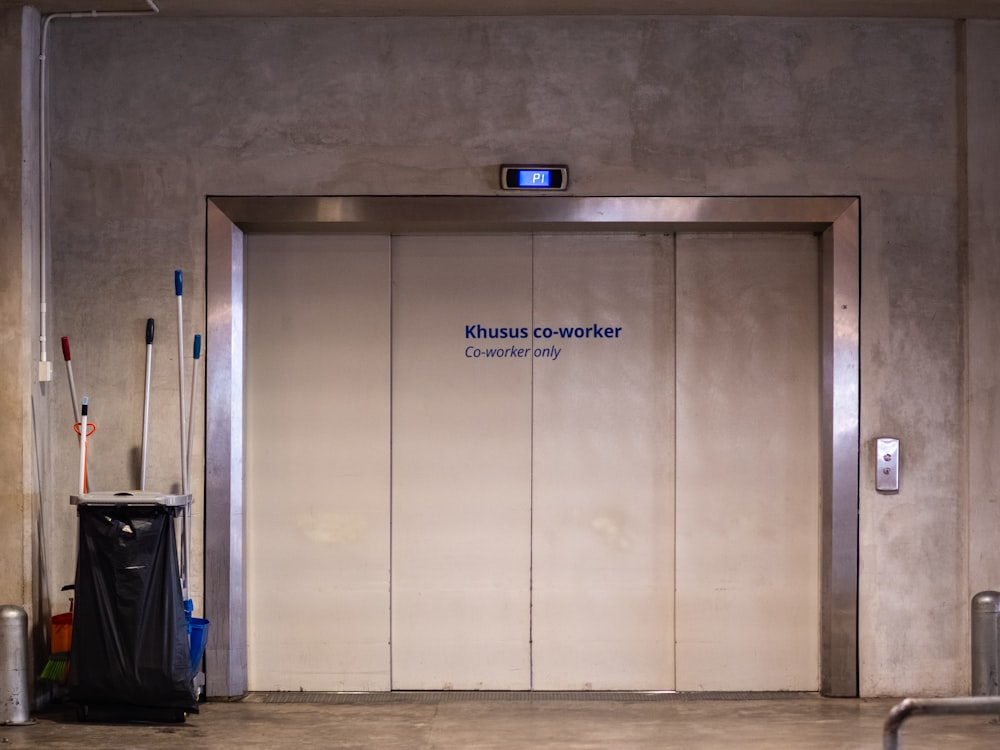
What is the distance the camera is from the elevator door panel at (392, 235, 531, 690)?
229 inches

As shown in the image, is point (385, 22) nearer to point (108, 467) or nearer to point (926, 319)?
point (108, 467)

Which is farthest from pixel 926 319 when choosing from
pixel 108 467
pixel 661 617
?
pixel 108 467

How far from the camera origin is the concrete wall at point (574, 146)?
18.4 feet

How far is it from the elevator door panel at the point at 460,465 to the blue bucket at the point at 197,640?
3.27 feet

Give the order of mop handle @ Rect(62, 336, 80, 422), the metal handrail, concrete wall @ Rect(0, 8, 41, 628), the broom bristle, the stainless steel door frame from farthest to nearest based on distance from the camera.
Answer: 1. the stainless steel door frame
2. mop handle @ Rect(62, 336, 80, 422)
3. concrete wall @ Rect(0, 8, 41, 628)
4. the broom bristle
5. the metal handrail

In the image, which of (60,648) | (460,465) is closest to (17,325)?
(60,648)

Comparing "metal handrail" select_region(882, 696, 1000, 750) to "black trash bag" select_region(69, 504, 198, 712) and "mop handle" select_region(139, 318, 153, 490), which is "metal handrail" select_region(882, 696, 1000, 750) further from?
"mop handle" select_region(139, 318, 153, 490)

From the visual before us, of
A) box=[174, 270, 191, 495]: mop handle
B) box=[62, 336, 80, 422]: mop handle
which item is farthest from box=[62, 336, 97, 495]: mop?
box=[174, 270, 191, 495]: mop handle

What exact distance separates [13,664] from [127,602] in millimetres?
613

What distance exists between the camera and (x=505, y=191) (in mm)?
5613

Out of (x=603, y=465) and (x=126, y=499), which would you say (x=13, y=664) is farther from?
(x=603, y=465)

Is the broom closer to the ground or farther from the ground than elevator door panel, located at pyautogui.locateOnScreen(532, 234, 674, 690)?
closer to the ground

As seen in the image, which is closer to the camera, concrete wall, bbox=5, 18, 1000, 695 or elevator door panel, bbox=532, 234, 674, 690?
concrete wall, bbox=5, 18, 1000, 695

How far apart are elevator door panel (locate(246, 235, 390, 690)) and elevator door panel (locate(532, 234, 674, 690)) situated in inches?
33.5
